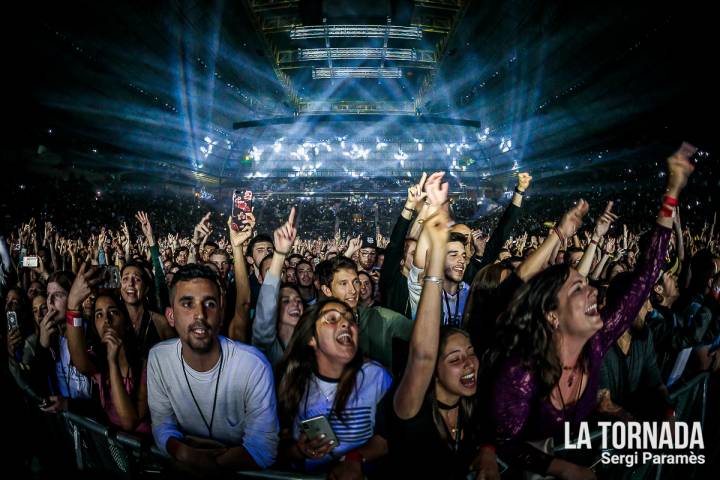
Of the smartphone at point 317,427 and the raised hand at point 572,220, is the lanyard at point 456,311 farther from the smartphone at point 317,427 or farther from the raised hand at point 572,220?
the smartphone at point 317,427

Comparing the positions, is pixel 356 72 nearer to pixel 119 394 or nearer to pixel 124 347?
pixel 124 347

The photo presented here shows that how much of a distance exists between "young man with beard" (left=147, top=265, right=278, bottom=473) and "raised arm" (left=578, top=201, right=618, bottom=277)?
7.77 ft

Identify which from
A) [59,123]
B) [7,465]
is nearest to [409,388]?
[7,465]

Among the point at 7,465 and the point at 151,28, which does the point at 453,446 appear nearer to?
the point at 7,465

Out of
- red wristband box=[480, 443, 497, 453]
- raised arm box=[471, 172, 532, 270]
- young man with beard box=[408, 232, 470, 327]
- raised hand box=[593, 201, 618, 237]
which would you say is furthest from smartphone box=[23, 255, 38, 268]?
raised hand box=[593, 201, 618, 237]

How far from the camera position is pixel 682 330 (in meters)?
3.20

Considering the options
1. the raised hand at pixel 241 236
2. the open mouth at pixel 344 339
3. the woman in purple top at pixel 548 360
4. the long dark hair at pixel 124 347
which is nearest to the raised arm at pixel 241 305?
the raised hand at pixel 241 236

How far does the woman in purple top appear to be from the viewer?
1824 mm

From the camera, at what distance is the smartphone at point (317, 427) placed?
5.72 feet

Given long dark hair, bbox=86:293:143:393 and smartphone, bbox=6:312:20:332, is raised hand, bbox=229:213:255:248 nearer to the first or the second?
long dark hair, bbox=86:293:143:393

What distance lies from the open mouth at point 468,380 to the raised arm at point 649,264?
30.9 inches

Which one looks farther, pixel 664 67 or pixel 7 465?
pixel 664 67

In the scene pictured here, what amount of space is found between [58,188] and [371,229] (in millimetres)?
15468

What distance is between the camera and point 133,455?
79.3 inches
